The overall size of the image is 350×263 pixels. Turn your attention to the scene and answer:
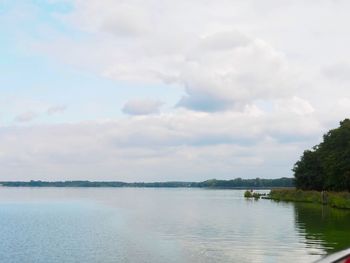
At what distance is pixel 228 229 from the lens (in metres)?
46.9

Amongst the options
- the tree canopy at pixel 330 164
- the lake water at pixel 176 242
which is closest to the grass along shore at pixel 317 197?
the tree canopy at pixel 330 164

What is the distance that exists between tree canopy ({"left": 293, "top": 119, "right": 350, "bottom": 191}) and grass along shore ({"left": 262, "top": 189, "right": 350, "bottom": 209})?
2481 mm

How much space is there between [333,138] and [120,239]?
60.9 m

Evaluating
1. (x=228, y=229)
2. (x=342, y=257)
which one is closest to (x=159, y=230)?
(x=228, y=229)

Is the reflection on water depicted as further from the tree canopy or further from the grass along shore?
the tree canopy

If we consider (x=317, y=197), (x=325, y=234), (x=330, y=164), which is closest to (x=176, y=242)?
(x=325, y=234)

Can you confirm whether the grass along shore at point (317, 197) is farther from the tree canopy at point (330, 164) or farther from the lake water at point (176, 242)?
the lake water at point (176, 242)

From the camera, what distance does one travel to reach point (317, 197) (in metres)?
98.9

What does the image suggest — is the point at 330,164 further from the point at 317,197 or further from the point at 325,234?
the point at 325,234

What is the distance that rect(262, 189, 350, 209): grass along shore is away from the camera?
79.8m

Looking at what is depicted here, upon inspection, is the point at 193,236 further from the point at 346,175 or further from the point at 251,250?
the point at 346,175

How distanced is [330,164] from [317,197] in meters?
13.6

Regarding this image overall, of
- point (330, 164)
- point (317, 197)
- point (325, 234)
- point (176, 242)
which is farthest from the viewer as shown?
point (317, 197)

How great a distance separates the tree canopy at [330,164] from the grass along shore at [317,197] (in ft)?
8.14
